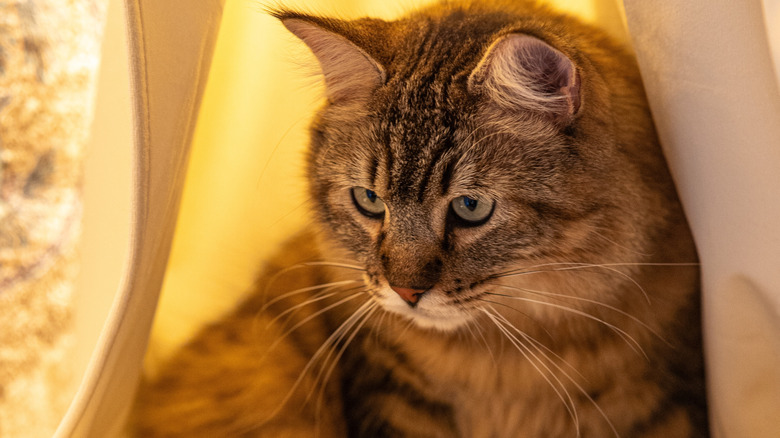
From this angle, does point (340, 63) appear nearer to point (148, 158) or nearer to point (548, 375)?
point (148, 158)

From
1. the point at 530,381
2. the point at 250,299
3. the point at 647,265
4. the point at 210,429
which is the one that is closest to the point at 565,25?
the point at 647,265

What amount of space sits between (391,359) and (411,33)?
23.0 inches

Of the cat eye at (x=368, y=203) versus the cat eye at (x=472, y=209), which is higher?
the cat eye at (x=472, y=209)

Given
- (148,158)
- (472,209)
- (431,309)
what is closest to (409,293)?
(431,309)

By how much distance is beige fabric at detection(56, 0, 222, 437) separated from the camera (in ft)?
2.71

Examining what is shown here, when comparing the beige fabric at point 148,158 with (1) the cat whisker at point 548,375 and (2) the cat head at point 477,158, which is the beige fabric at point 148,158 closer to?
(2) the cat head at point 477,158

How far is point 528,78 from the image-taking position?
2.64 ft

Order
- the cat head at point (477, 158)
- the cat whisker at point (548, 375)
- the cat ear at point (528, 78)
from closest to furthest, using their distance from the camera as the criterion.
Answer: the cat ear at point (528, 78) < the cat head at point (477, 158) < the cat whisker at point (548, 375)

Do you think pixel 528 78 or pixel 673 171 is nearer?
pixel 528 78

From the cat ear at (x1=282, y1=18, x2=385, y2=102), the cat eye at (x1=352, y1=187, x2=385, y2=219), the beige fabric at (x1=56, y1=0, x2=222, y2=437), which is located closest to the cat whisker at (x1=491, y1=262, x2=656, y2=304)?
the cat eye at (x1=352, y1=187, x2=385, y2=219)

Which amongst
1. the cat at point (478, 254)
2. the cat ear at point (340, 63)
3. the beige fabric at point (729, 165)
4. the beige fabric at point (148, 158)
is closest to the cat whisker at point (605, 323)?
the cat at point (478, 254)

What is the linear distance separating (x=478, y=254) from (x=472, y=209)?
7cm

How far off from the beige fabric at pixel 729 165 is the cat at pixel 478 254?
0.08 metres

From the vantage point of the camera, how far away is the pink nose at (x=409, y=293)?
0.90 metres
